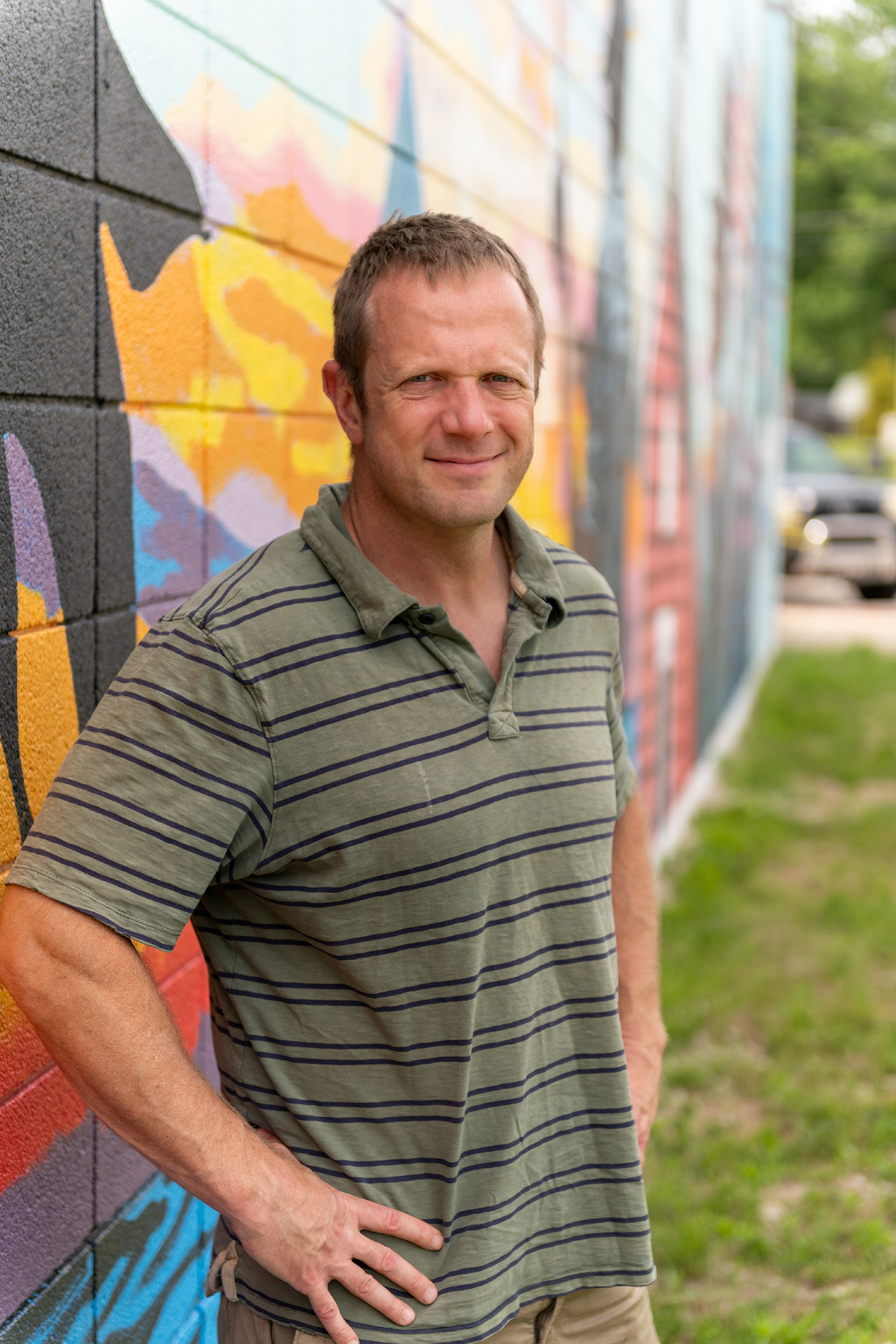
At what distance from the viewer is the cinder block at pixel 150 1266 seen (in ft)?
6.39

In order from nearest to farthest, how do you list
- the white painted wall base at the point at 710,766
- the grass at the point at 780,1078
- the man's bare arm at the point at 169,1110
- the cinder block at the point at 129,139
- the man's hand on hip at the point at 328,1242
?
1. the man's bare arm at the point at 169,1110
2. the man's hand on hip at the point at 328,1242
3. the cinder block at the point at 129,139
4. the grass at the point at 780,1078
5. the white painted wall base at the point at 710,766

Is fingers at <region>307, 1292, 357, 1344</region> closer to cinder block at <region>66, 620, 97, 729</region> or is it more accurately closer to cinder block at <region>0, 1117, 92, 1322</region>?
cinder block at <region>0, 1117, 92, 1322</region>

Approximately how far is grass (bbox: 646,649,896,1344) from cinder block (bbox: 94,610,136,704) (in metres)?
2.21

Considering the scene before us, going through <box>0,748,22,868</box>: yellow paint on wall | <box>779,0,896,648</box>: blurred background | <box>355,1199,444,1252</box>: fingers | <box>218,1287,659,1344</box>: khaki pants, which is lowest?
<box>218,1287,659,1344</box>: khaki pants

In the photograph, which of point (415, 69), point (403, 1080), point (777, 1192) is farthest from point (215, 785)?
point (777, 1192)

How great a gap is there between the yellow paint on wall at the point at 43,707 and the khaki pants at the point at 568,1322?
0.71 meters

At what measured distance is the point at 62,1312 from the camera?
1799mm

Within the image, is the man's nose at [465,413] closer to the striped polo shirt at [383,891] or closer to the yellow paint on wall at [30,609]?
the striped polo shirt at [383,891]

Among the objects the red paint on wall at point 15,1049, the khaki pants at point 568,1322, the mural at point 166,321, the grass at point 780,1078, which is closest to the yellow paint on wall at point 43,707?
the mural at point 166,321

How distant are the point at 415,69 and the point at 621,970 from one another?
208cm

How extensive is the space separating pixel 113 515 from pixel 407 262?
0.58 m

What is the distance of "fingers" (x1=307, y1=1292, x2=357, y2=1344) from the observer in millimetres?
1499

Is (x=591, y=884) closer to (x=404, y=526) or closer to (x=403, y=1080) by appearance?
(x=403, y=1080)

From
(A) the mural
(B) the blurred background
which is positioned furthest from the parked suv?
(A) the mural
